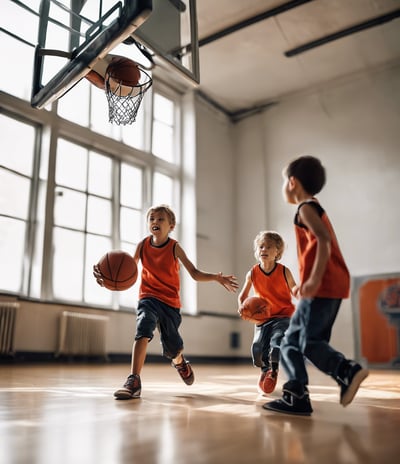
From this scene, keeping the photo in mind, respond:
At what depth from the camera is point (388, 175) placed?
7.97 metres

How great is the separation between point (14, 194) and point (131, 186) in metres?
2.08

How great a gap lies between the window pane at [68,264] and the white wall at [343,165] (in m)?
3.42

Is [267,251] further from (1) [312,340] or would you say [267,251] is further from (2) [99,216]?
(2) [99,216]

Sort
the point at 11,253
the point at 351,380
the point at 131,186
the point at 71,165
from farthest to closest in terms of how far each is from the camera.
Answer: the point at 131,186
the point at 71,165
the point at 11,253
the point at 351,380

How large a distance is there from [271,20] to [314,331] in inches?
242

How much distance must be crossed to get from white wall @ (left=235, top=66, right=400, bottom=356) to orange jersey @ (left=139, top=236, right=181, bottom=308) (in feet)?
18.4

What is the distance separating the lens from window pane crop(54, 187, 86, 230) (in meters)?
6.70

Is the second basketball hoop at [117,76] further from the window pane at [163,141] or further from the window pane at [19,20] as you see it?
the window pane at [163,141]

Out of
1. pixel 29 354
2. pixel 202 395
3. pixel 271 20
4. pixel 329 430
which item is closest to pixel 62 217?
pixel 29 354

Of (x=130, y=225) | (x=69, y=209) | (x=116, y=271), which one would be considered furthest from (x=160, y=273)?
(x=130, y=225)

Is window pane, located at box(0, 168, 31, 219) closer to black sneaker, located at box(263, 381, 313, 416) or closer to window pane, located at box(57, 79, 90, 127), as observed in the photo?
Answer: window pane, located at box(57, 79, 90, 127)

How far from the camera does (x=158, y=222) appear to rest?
9.59 feet

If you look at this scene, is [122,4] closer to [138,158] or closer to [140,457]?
[140,457]

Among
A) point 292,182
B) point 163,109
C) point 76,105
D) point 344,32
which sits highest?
point 344,32
